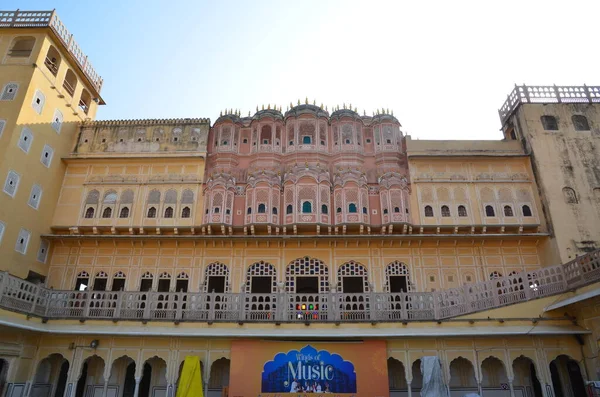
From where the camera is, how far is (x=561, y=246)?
17438 mm

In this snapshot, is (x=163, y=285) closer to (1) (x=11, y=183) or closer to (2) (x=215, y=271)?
(2) (x=215, y=271)

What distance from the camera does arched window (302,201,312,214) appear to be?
18.6 m

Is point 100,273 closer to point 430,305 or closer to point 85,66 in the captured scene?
point 85,66

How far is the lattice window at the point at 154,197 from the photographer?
19.6 metres

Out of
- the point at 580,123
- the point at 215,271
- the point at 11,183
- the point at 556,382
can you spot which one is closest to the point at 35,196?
the point at 11,183

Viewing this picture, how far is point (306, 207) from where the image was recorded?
18.8 metres

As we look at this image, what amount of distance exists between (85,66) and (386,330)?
2004cm

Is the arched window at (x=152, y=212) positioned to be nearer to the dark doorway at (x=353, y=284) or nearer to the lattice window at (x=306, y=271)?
the lattice window at (x=306, y=271)

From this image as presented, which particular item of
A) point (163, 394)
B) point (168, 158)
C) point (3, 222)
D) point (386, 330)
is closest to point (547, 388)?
point (386, 330)

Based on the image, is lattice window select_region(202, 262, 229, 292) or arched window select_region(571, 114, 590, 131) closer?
lattice window select_region(202, 262, 229, 292)

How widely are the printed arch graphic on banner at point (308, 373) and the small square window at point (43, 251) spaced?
1122 centimetres

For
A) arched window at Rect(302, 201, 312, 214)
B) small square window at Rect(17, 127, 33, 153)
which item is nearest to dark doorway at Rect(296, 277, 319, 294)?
arched window at Rect(302, 201, 312, 214)

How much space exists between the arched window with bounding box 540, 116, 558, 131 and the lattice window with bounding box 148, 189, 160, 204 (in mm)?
18497

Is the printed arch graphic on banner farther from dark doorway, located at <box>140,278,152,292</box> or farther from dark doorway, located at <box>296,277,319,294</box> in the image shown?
dark doorway, located at <box>140,278,152,292</box>
